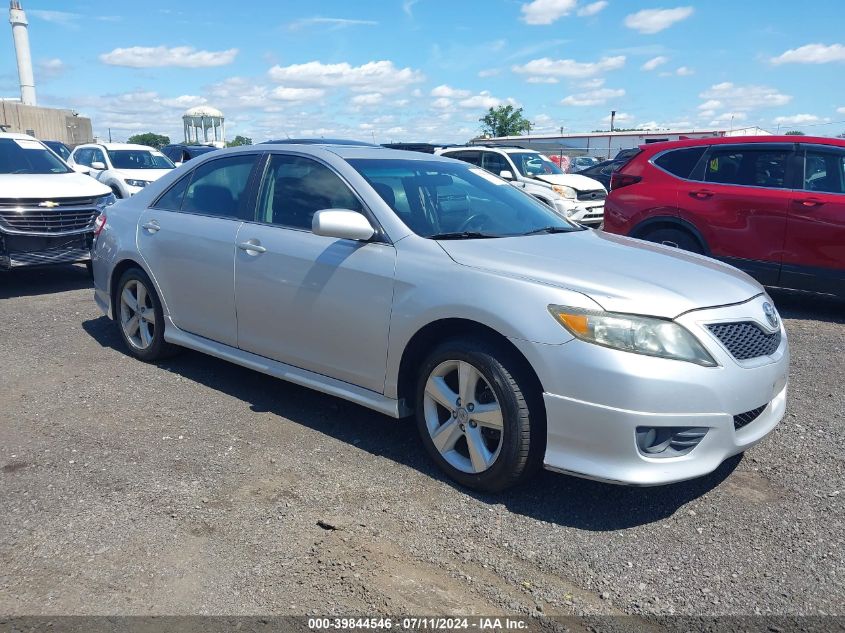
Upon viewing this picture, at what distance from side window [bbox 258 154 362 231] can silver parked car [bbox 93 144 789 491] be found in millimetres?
13

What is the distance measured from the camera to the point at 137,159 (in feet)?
51.2

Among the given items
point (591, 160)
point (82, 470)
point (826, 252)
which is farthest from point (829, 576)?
point (591, 160)

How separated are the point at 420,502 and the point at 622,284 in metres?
1.42

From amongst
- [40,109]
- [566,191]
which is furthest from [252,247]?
[40,109]

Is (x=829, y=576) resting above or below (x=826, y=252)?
below

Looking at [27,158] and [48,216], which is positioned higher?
[27,158]

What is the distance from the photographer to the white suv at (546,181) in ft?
44.8

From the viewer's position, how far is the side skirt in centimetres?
393

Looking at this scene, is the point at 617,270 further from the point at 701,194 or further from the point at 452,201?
the point at 701,194

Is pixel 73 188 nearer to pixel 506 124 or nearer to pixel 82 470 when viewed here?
pixel 82 470

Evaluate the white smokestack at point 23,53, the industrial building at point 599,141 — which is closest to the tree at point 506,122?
the industrial building at point 599,141

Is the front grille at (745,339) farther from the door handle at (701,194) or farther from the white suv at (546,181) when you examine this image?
the white suv at (546,181)

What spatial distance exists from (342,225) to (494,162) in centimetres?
1163

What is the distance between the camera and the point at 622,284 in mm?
3367
